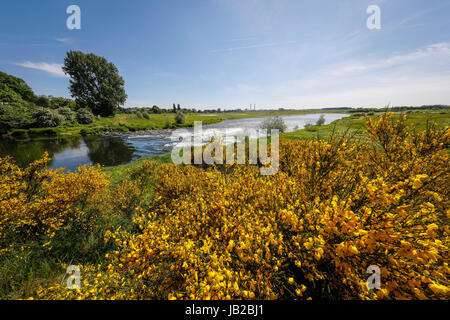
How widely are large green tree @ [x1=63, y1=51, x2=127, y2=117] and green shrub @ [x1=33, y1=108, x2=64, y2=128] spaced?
41.5 ft

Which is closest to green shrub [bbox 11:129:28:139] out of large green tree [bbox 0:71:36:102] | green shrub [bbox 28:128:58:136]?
green shrub [bbox 28:128:58:136]

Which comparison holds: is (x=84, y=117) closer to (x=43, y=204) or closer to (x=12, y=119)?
(x=12, y=119)

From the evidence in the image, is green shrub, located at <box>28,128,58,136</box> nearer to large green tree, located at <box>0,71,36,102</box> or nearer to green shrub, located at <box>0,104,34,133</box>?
green shrub, located at <box>0,104,34,133</box>

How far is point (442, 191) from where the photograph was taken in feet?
12.2

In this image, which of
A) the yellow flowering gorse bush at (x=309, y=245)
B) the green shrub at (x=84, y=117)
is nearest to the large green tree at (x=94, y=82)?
the green shrub at (x=84, y=117)

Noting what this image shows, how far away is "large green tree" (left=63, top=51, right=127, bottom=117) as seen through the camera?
40500mm

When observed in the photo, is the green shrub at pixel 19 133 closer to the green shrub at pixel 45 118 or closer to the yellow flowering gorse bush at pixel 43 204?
the green shrub at pixel 45 118

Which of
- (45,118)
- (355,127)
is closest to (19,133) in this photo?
(45,118)

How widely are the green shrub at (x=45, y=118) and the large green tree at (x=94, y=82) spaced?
12.6m

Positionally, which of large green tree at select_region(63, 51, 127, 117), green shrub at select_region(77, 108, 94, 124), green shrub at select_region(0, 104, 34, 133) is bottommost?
green shrub at select_region(0, 104, 34, 133)

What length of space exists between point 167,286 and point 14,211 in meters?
5.31

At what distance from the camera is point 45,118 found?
31328mm

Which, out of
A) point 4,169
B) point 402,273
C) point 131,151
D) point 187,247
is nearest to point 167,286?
point 187,247
